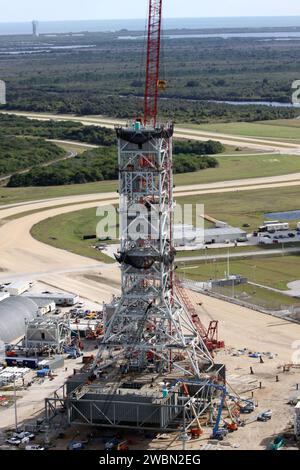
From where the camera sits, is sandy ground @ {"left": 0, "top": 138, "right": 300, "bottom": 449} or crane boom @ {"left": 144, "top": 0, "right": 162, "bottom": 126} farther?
crane boom @ {"left": 144, "top": 0, "right": 162, "bottom": 126}

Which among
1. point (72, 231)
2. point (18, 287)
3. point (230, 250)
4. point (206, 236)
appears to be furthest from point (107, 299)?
point (72, 231)

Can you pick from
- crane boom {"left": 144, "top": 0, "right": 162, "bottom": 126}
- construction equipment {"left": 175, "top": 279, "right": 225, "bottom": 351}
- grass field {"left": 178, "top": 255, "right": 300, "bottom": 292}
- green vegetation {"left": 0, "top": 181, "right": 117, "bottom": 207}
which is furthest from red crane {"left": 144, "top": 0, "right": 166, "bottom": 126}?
green vegetation {"left": 0, "top": 181, "right": 117, "bottom": 207}

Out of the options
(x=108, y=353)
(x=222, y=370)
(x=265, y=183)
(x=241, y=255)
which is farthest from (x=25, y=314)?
(x=265, y=183)

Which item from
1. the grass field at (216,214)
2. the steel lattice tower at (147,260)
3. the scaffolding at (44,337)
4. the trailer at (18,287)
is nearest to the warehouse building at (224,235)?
the grass field at (216,214)

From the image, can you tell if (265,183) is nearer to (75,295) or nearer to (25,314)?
(75,295)

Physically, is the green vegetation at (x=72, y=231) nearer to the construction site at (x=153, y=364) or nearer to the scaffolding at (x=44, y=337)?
the scaffolding at (x=44, y=337)

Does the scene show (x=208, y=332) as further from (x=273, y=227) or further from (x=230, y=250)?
(x=273, y=227)

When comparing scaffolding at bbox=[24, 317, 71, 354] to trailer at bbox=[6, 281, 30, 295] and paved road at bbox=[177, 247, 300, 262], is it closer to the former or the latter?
trailer at bbox=[6, 281, 30, 295]
